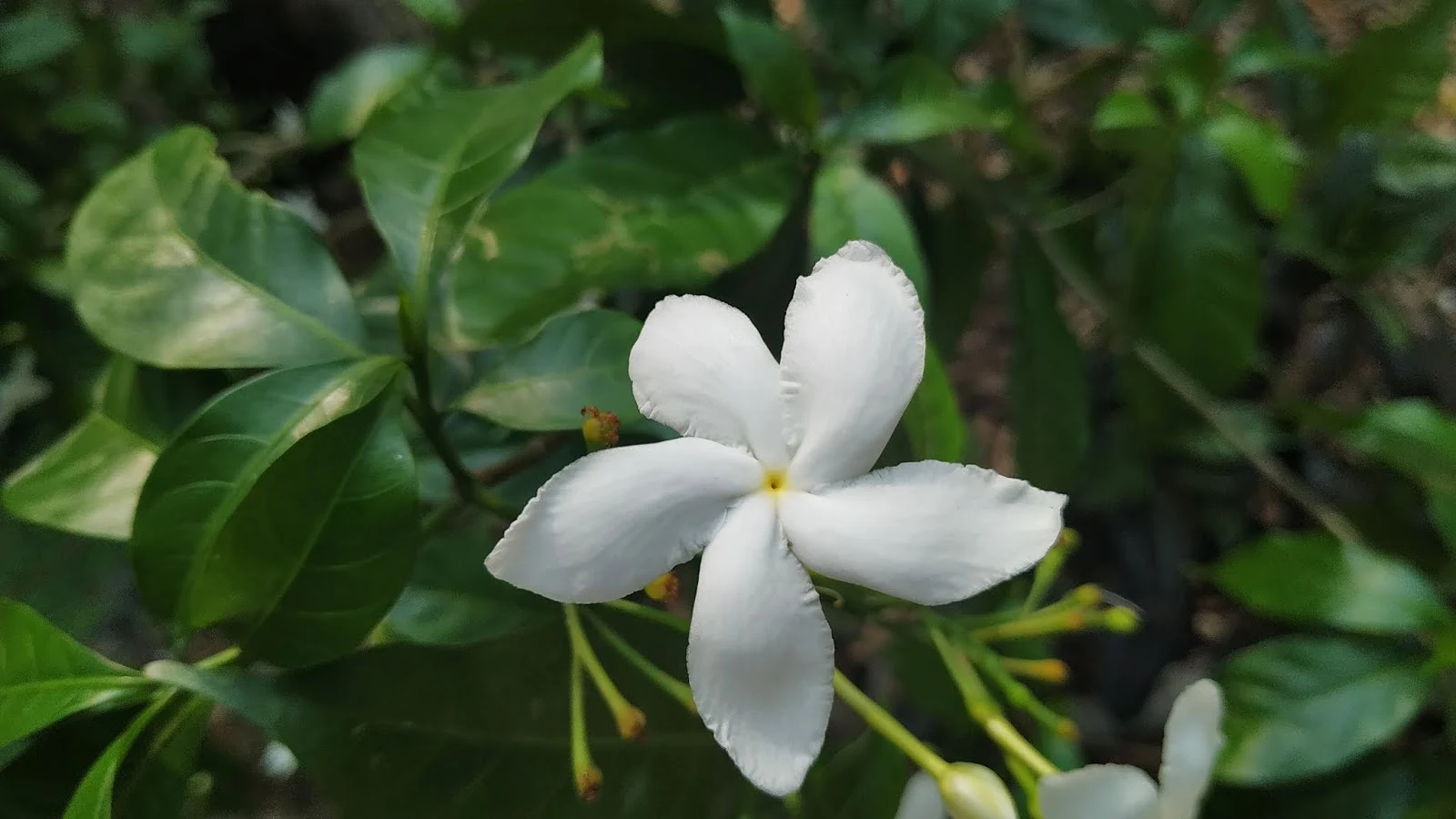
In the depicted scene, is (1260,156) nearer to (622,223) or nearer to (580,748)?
(622,223)

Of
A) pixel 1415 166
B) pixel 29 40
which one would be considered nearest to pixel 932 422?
pixel 1415 166

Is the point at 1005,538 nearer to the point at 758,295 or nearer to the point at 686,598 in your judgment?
the point at 686,598

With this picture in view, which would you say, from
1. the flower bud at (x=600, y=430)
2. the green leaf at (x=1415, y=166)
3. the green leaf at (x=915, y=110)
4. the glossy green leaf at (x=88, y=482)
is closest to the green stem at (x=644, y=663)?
the flower bud at (x=600, y=430)

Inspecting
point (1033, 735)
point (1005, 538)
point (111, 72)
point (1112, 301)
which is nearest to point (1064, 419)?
point (1112, 301)

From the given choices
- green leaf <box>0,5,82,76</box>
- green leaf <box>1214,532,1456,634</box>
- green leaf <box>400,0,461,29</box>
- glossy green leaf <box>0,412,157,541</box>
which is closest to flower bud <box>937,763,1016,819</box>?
glossy green leaf <box>0,412,157,541</box>

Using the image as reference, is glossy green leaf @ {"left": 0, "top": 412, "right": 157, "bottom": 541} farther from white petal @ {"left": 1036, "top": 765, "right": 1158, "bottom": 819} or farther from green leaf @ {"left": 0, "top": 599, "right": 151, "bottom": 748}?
white petal @ {"left": 1036, "top": 765, "right": 1158, "bottom": 819}
